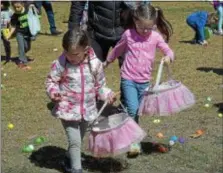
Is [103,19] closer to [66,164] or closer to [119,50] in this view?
[119,50]

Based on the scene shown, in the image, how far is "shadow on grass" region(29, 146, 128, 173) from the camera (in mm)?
5242

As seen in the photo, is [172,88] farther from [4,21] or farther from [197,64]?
[4,21]

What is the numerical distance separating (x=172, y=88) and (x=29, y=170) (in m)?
1.50

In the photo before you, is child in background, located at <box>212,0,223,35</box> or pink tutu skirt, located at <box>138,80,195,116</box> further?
child in background, located at <box>212,0,223,35</box>

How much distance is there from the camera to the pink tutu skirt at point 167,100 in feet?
17.1

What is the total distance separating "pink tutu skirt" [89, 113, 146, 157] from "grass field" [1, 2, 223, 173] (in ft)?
1.61

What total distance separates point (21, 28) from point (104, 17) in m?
4.88

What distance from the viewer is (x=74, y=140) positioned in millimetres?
4875

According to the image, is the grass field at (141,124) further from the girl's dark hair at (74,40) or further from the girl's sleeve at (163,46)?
the girl's dark hair at (74,40)

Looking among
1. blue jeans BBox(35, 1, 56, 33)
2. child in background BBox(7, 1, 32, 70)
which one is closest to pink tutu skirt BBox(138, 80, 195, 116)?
child in background BBox(7, 1, 32, 70)

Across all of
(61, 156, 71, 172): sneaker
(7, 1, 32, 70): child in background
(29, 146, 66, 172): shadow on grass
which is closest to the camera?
(61, 156, 71, 172): sneaker

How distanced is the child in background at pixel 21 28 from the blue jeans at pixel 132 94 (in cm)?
531

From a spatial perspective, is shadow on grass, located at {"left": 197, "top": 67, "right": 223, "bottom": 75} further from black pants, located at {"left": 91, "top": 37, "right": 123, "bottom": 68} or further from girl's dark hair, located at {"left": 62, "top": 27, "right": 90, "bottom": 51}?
girl's dark hair, located at {"left": 62, "top": 27, "right": 90, "bottom": 51}

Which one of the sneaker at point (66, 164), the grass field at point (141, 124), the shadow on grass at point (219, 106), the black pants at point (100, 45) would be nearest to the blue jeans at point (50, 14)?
the grass field at point (141, 124)
